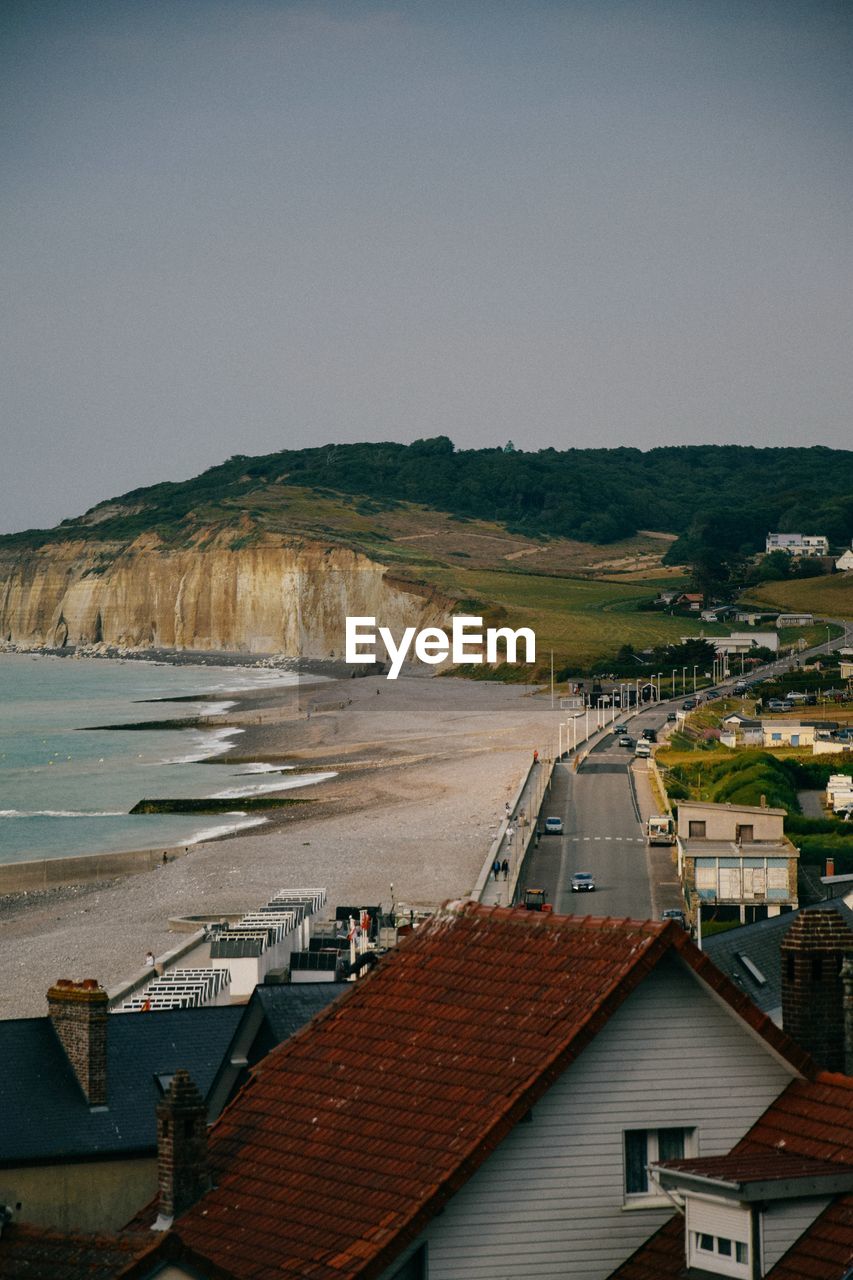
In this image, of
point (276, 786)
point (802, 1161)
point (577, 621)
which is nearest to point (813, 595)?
point (577, 621)

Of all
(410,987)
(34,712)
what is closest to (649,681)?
(34,712)

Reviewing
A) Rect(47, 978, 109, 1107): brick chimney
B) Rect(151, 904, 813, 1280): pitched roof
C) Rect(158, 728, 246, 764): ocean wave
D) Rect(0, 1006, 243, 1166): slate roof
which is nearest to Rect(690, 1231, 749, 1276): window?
Rect(151, 904, 813, 1280): pitched roof

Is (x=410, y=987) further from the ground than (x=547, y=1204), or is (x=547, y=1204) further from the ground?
(x=410, y=987)

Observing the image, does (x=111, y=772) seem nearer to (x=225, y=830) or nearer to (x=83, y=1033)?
(x=225, y=830)

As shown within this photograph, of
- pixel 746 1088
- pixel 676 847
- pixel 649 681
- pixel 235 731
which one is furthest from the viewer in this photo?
pixel 649 681

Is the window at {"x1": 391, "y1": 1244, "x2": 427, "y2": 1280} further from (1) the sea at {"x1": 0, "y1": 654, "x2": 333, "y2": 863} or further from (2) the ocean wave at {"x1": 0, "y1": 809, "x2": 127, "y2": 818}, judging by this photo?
(2) the ocean wave at {"x1": 0, "y1": 809, "x2": 127, "y2": 818}

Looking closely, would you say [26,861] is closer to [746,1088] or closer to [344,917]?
[344,917]
